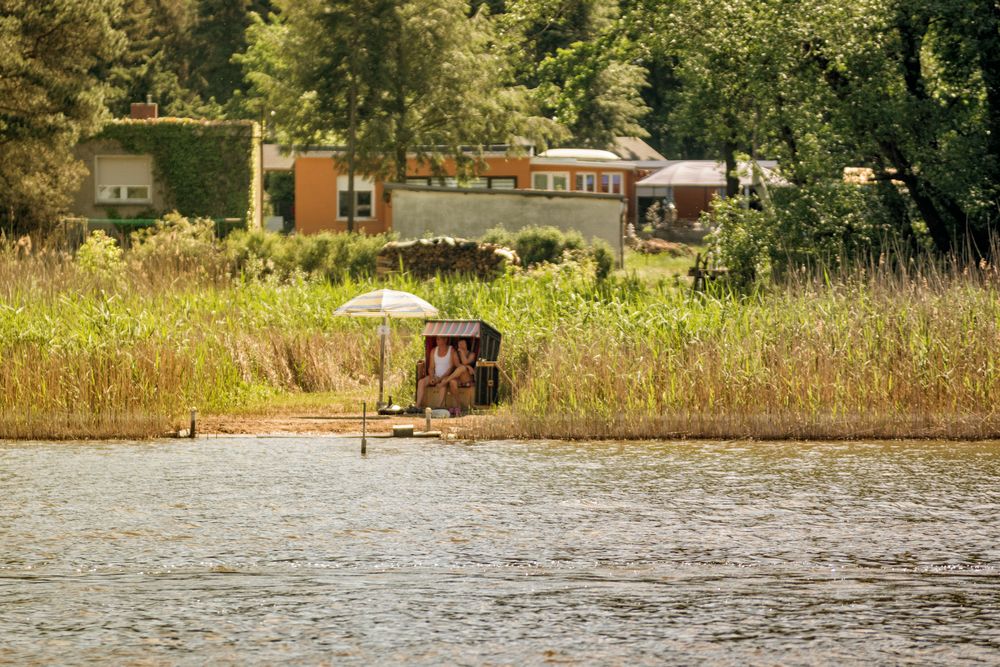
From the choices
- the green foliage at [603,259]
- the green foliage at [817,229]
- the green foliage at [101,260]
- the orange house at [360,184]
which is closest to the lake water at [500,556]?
the green foliage at [817,229]

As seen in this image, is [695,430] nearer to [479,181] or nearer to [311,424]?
[311,424]

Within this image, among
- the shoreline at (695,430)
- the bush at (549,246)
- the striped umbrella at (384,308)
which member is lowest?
the shoreline at (695,430)

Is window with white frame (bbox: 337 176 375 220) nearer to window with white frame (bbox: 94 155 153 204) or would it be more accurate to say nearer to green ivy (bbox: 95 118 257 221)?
green ivy (bbox: 95 118 257 221)

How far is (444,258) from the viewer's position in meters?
30.6

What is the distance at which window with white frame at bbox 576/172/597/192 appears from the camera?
5547 centimetres

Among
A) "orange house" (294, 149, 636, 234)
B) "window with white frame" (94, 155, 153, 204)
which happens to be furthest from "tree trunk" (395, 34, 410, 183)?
"window with white frame" (94, 155, 153, 204)

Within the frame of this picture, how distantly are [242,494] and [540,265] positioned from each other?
54.2 ft

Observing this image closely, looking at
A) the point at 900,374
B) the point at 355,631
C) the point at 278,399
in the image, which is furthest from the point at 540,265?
the point at 355,631

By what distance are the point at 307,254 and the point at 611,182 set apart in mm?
28644

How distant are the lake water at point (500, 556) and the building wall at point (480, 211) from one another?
20.5 metres

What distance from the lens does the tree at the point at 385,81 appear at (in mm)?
42344

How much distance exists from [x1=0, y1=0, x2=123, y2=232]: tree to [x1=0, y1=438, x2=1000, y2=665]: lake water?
22.8 m

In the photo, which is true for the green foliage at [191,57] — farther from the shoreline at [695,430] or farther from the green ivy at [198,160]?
the shoreline at [695,430]

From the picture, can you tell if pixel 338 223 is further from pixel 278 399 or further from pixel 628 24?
pixel 278 399
